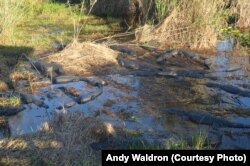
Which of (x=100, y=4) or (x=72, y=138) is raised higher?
(x=100, y=4)

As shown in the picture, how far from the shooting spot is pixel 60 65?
9.02 meters

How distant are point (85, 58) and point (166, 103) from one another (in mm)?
2719

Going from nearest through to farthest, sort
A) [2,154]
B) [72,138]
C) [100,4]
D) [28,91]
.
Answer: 1. [2,154]
2. [72,138]
3. [28,91]
4. [100,4]

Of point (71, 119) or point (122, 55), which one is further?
point (122, 55)

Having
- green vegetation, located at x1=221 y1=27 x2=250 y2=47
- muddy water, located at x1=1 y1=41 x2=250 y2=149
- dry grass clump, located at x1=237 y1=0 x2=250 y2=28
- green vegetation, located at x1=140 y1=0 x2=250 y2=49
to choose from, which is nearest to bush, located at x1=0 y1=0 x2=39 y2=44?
muddy water, located at x1=1 y1=41 x2=250 y2=149

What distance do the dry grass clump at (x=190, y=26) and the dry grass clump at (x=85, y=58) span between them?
5.15ft

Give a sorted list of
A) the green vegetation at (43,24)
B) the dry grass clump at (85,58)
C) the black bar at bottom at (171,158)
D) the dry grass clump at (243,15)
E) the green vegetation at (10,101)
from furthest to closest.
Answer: the dry grass clump at (243,15)
the green vegetation at (43,24)
the dry grass clump at (85,58)
the green vegetation at (10,101)
the black bar at bottom at (171,158)

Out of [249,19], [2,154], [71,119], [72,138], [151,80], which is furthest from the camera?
[249,19]

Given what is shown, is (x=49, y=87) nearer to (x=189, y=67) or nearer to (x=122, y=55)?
(x=122, y=55)

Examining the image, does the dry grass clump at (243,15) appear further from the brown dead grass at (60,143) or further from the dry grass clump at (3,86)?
the brown dead grass at (60,143)

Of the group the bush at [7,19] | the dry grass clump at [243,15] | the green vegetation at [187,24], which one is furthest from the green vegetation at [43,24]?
the dry grass clump at [243,15]

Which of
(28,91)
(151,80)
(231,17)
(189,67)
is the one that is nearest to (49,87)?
(28,91)

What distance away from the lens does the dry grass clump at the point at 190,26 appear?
10602 mm

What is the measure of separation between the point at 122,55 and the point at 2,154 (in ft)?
17.8
